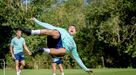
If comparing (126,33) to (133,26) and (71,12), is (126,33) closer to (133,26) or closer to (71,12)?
(133,26)

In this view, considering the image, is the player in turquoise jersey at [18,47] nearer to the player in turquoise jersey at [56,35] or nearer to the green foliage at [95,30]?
the player in turquoise jersey at [56,35]

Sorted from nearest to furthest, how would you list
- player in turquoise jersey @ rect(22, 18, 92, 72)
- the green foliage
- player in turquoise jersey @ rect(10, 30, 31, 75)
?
player in turquoise jersey @ rect(22, 18, 92, 72), player in turquoise jersey @ rect(10, 30, 31, 75), the green foliage

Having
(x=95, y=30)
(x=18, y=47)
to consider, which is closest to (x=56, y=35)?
(x=18, y=47)

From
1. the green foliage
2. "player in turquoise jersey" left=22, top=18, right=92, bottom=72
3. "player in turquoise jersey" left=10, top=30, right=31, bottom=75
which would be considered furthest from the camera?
the green foliage

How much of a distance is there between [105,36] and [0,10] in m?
10.4

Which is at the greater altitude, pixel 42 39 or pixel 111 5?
pixel 111 5

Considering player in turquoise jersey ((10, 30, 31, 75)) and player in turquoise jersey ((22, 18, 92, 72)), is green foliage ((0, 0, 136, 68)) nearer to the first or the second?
player in turquoise jersey ((10, 30, 31, 75))

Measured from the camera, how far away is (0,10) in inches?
1599

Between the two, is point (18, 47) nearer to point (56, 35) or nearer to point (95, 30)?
point (56, 35)

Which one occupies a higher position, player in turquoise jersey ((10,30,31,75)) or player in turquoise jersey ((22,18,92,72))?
player in turquoise jersey ((22,18,92,72))

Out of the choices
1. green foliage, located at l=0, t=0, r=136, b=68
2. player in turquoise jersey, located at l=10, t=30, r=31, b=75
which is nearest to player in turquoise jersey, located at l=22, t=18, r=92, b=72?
player in turquoise jersey, located at l=10, t=30, r=31, b=75

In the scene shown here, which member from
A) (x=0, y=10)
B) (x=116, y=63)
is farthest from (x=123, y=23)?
(x=0, y=10)

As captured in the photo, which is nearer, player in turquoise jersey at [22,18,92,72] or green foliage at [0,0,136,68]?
player in turquoise jersey at [22,18,92,72]

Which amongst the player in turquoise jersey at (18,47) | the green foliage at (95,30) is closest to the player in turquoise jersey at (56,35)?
the player in turquoise jersey at (18,47)
